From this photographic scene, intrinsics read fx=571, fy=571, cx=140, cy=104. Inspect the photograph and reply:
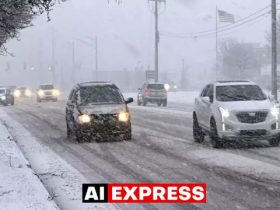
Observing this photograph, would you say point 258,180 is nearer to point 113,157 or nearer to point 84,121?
point 113,157

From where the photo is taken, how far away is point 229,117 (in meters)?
14.4

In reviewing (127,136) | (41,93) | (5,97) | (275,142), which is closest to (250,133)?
(275,142)

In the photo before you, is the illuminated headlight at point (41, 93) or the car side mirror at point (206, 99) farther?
the illuminated headlight at point (41, 93)

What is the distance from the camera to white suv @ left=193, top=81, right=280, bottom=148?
14.3 metres

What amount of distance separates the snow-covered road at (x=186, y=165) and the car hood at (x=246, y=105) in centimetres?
102

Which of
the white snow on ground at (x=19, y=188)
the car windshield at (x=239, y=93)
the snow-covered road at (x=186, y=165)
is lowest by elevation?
the snow-covered road at (x=186, y=165)

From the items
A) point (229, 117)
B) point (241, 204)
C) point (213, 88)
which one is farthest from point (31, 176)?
point (213, 88)

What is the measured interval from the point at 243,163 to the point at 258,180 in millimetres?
1973

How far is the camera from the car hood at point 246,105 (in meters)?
14.4

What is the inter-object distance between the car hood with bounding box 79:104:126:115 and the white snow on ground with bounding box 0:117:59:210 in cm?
487

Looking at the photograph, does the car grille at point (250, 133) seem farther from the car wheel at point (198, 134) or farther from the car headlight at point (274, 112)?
the car wheel at point (198, 134)

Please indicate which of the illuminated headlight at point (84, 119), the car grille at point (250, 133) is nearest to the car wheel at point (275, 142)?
the car grille at point (250, 133)

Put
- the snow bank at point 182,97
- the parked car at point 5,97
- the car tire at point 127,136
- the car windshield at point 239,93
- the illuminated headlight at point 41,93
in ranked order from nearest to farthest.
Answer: the car windshield at point 239,93 < the car tire at point 127,136 < the parked car at point 5,97 < the snow bank at point 182,97 < the illuminated headlight at point 41,93

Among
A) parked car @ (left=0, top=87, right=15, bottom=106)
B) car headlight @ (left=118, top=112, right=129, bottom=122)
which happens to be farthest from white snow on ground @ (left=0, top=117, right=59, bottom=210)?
parked car @ (left=0, top=87, right=15, bottom=106)
